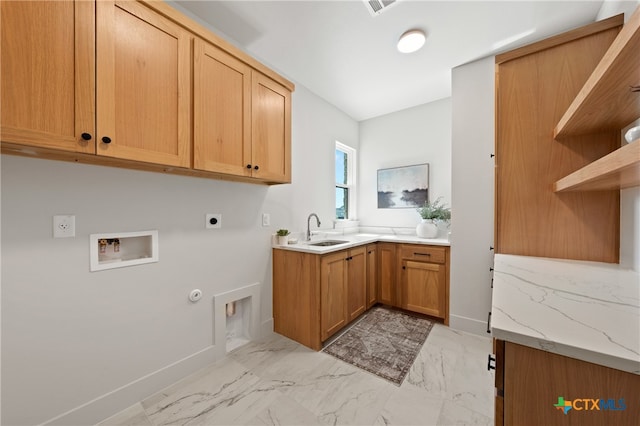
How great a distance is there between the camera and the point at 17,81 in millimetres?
932

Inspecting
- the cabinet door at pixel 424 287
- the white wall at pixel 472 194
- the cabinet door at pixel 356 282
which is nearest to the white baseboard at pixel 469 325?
the white wall at pixel 472 194

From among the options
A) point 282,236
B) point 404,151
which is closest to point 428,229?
point 404,151

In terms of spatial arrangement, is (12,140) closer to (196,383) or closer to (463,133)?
(196,383)

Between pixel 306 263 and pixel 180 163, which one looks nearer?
pixel 180 163

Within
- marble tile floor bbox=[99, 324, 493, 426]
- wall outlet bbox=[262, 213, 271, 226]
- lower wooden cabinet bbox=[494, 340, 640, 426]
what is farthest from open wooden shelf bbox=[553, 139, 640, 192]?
wall outlet bbox=[262, 213, 271, 226]

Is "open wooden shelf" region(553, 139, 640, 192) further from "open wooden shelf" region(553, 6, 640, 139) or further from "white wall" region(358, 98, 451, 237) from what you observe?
"white wall" region(358, 98, 451, 237)

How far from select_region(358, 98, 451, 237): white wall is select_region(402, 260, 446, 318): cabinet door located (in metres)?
0.71

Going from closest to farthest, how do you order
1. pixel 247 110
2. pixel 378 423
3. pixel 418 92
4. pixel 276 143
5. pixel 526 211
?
pixel 378 423 → pixel 526 211 → pixel 247 110 → pixel 276 143 → pixel 418 92

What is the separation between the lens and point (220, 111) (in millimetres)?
1622

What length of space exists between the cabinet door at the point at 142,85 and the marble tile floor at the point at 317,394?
152cm

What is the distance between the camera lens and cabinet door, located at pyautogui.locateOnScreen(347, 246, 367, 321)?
246 centimetres

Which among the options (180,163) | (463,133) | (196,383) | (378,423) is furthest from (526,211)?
(196,383)

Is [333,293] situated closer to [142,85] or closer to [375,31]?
[142,85]

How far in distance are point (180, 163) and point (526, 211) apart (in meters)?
2.22
